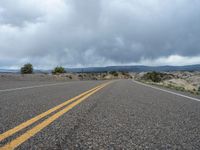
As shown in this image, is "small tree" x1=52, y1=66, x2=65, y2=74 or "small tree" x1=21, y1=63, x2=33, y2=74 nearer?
"small tree" x1=21, y1=63, x2=33, y2=74

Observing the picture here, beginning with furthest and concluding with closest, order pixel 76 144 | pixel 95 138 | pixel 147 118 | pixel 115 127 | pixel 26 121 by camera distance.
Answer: pixel 147 118, pixel 26 121, pixel 115 127, pixel 95 138, pixel 76 144

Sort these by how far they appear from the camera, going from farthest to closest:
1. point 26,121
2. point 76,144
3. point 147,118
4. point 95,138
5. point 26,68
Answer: point 26,68
point 147,118
point 26,121
point 95,138
point 76,144

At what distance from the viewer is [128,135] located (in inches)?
102

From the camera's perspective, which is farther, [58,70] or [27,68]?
[58,70]

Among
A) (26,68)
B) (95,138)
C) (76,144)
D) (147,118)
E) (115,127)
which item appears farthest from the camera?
(26,68)

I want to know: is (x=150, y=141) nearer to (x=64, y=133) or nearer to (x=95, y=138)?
(x=95, y=138)

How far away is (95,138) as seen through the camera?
2.46 meters

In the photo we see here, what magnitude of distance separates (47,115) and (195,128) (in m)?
2.83

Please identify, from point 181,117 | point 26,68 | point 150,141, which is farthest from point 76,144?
point 26,68

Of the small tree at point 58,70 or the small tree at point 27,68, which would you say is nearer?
the small tree at point 27,68

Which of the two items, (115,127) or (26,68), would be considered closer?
(115,127)

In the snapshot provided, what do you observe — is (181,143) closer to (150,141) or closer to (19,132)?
(150,141)

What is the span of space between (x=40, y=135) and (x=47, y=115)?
1.14 metres

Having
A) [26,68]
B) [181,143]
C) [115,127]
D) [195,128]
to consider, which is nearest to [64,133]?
[115,127]
